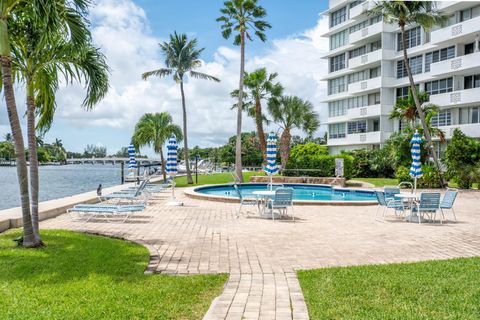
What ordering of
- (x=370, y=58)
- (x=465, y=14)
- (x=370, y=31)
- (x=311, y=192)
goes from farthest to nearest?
(x=370, y=31)
(x=370, y=58)
(x=465, y=14)
(x=311, y=192)

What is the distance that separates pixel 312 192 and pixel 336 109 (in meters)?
25.1

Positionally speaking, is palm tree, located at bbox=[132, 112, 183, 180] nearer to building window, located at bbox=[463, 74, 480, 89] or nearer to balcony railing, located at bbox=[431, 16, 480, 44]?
balcony railing, located at bbox=[431, 16, 480, 44]

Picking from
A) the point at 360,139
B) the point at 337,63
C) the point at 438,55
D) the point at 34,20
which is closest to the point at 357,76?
the point at 337,63

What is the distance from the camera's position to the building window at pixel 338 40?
156 ft

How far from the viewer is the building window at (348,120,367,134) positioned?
1745 inches

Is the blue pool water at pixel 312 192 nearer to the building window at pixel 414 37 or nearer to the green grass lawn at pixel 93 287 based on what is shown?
the green grass lawn at pixel 93 287

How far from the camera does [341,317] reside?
4.71 metres

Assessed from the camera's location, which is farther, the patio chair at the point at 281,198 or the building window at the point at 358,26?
the building window at the point at 358,26

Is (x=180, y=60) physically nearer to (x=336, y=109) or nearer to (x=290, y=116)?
(x=290, y=116)

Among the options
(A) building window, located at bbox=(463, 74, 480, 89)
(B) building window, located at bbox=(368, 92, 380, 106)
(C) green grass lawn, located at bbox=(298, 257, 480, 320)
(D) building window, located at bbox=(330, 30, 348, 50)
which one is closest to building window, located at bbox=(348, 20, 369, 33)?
(D) building window, located at bbox=(330, 30, 348, 50)

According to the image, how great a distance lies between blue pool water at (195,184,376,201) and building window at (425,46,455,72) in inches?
714

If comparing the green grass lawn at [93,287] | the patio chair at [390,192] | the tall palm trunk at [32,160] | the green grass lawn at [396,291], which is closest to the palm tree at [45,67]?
the tall palm trunk at [32,160]

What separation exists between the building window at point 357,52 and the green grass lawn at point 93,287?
4153 cm

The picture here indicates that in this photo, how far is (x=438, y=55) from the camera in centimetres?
3703
